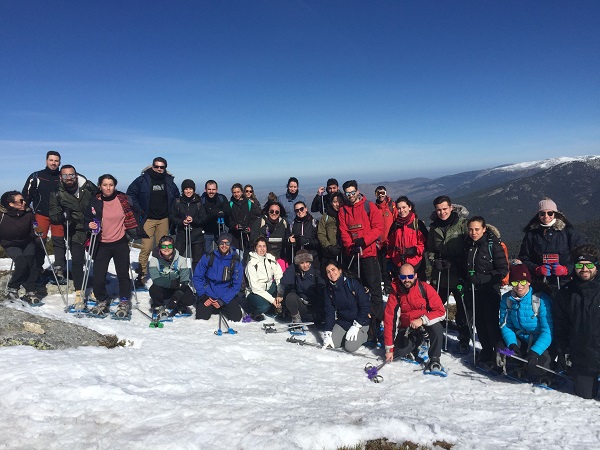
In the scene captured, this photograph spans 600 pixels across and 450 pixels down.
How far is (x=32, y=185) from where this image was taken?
35.6ft

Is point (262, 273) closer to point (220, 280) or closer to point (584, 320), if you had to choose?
point (220, 280)

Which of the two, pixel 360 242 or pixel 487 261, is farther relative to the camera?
pixel 360 242

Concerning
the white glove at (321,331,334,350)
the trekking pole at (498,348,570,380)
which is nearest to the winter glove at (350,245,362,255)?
the white glove at (321,331,334,350)

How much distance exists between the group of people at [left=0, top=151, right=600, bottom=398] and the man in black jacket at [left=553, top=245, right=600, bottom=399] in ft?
0.07

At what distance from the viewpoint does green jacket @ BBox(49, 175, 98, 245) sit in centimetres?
1031

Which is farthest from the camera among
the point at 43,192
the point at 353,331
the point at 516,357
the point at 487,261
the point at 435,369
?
the point at 43,192

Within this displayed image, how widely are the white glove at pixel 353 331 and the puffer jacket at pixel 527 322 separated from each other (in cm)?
315

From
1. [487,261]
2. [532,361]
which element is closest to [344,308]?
[487,261]

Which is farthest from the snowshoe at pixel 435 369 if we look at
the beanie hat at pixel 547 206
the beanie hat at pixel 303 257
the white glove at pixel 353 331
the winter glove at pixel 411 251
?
the beanie hat at pixel 547 206

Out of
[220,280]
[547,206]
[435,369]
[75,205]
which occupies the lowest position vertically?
[435,369]

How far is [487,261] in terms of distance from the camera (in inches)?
327

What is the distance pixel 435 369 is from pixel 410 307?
139cm

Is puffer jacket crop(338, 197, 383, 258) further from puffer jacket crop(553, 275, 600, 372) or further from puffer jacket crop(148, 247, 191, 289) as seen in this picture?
puffer jacket crop(148, 247, 191, 289)

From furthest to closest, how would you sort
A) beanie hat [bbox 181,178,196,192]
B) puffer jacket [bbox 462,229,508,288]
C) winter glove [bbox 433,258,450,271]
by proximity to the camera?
1. beanie hat [bbox 181,178,196,192]
2. winter glove [bbox 433,258,450,271]
3. puffer jacket [bbox 462,229,508,288]
